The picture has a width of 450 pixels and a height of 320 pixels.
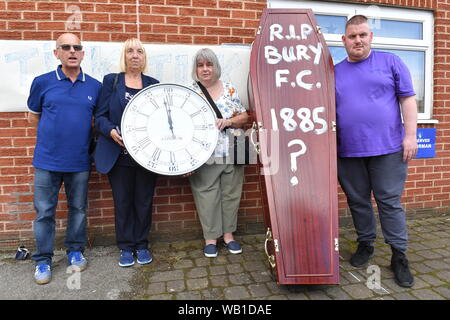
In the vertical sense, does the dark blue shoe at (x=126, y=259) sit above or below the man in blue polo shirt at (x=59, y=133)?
below

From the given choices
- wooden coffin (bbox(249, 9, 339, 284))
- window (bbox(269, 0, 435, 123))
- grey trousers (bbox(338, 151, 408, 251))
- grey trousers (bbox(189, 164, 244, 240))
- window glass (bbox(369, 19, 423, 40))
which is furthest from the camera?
window glass (bbox(369, 19, 423, 40))

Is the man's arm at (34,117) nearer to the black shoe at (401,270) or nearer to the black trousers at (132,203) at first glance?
the black trousers at (132,203)

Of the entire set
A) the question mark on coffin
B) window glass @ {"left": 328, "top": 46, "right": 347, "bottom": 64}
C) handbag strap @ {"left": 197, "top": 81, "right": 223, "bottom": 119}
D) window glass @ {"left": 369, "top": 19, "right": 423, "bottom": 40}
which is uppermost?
window glass @ {"left": 369, "top": 19, "right": 423, "bottom": 40}

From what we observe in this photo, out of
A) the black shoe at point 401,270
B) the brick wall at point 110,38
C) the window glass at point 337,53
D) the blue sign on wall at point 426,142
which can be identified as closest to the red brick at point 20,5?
the brick wall at point 110,38

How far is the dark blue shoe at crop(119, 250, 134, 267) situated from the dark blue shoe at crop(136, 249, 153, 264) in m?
0.06

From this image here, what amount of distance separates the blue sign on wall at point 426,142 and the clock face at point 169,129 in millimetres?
2532

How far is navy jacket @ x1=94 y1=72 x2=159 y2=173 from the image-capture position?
253 centimetres

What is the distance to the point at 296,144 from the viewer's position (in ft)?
7.93

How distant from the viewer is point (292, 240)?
224 cm

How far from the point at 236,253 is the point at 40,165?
5.70 feet

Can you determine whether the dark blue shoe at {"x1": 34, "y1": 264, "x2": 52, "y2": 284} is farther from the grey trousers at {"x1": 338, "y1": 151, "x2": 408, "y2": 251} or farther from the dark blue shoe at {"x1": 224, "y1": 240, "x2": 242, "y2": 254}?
the grey trousers at {"x1": 338, "y1": 151, "x2": 408, "y2": 251}

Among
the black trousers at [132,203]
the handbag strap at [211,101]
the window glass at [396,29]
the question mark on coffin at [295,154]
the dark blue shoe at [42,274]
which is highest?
the window glass at [396,29]

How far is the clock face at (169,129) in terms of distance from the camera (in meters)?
2.39

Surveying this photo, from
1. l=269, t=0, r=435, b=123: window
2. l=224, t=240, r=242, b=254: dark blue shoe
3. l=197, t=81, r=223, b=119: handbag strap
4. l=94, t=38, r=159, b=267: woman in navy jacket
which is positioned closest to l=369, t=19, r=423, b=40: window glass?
l=269, t=0, r=435, b=123: window
